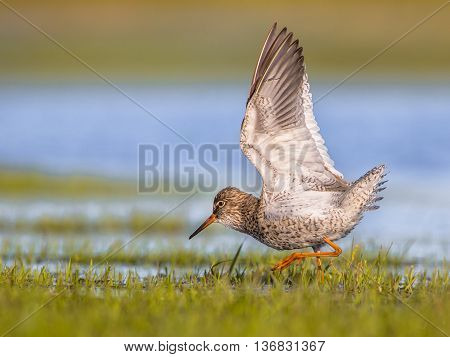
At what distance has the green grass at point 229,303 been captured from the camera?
249 inches

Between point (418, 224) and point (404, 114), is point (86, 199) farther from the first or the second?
point (404, 114)

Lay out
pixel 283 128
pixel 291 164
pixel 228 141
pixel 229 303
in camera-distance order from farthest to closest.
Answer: pixel 228 141 < pixel 291 164 < pixel 283 128 < pixel 229 303

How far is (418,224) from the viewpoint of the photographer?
11.5 m

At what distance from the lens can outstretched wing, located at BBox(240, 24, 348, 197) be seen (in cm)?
809

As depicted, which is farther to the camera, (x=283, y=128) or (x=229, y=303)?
→ (x=283, y=128)

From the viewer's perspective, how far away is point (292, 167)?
827 cm

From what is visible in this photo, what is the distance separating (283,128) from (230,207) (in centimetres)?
146

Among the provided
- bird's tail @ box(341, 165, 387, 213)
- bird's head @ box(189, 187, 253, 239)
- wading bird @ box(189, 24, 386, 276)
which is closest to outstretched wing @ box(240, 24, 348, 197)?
wading bird @ box(189, 24, 386, 276)

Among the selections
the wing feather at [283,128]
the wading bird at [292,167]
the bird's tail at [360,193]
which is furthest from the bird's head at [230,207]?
the bird's tail at [360,193]

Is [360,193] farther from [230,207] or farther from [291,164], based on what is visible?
[230,207]

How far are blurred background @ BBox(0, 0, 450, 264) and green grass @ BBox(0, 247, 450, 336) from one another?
5.31 feet

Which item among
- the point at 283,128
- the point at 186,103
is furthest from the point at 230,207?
the point at 186,103

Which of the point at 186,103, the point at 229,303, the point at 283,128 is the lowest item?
the point at 229,303

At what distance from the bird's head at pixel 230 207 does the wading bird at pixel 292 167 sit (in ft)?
1.46
